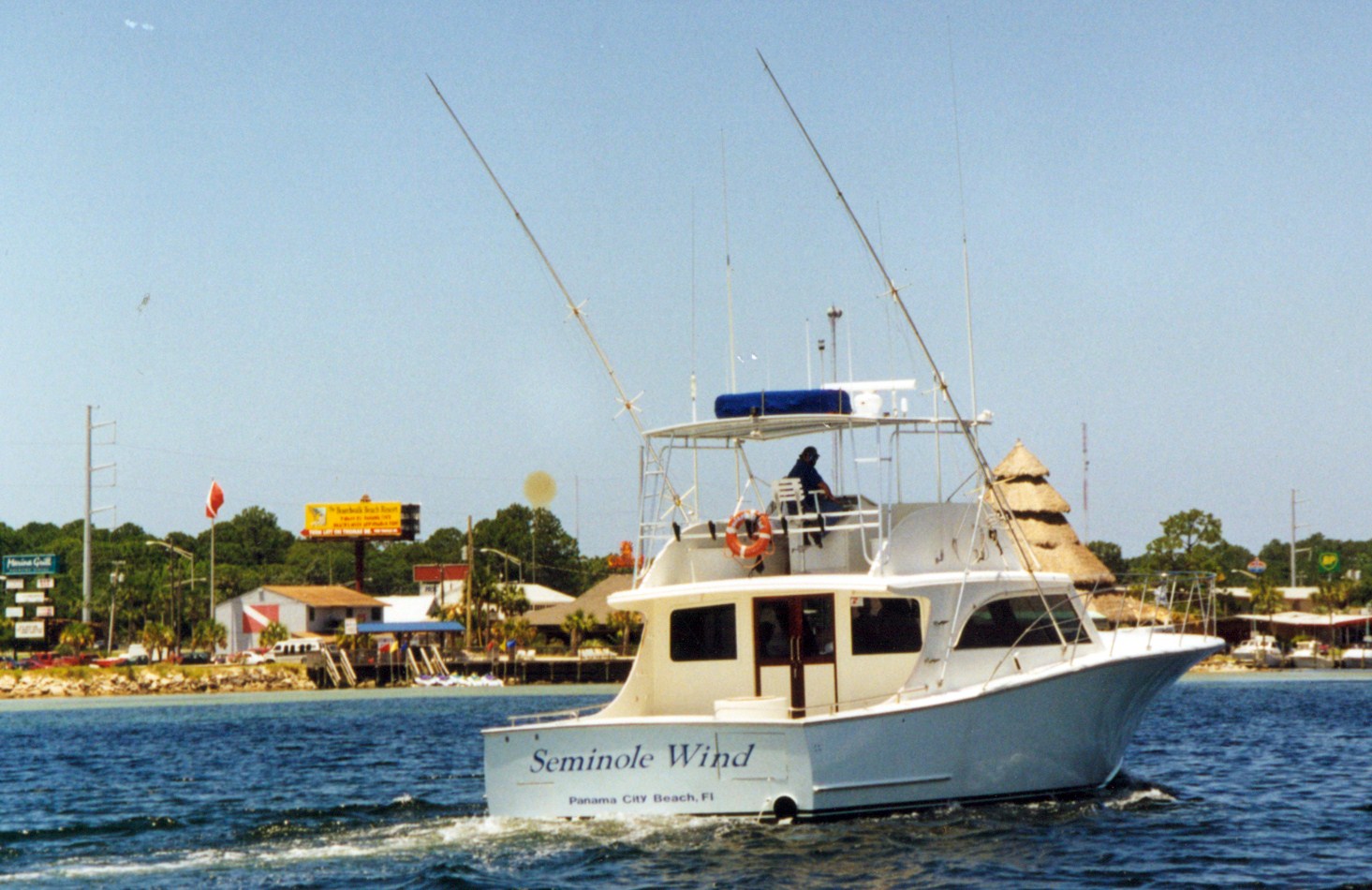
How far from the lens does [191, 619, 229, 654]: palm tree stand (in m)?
86.6

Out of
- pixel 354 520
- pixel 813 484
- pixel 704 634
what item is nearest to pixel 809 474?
pixel 813 484

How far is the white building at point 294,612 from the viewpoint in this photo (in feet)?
302

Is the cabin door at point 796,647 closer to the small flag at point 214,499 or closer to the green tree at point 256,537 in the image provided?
the small flag at point 214,499

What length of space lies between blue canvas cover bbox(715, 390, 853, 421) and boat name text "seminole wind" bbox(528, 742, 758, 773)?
397 cm

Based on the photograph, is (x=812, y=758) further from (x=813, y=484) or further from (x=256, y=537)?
(x=256, y=537)

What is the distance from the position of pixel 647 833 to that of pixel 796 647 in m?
2.85

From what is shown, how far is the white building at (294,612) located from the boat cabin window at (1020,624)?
7813 cm

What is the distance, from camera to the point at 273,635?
87750mm

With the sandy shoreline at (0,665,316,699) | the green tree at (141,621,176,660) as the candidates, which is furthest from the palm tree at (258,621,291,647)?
the sandy shoreline at (0,665,316,699)

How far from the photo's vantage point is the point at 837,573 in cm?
1684

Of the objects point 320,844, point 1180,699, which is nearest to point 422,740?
point 320,844

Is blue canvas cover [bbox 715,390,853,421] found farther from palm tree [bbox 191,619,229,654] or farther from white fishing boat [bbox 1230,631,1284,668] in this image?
palm tree [bbox 191,619,229,654]

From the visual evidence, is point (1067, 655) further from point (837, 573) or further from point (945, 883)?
point (945, 883)

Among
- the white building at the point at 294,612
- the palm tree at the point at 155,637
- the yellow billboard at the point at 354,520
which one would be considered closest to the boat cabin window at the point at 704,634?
the palm tree at the point at 155,637
